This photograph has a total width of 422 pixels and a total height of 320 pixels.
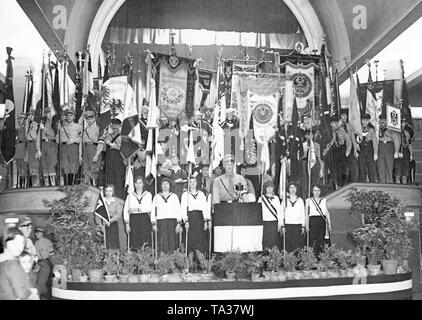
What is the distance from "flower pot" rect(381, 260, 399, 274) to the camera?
8.31 metres

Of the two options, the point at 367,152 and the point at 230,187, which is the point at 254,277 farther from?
the point at 367,152

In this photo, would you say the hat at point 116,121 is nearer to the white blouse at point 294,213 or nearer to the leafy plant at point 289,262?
the white blouse at point 294,213

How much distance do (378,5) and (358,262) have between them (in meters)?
5.17

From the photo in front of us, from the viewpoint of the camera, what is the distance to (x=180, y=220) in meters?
9.12

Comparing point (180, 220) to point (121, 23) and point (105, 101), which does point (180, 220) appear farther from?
point (121, 23)

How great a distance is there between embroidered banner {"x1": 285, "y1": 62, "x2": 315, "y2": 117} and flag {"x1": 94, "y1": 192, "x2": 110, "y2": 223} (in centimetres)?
415

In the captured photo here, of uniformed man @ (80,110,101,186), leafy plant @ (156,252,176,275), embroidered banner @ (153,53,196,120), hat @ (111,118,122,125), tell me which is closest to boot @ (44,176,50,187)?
uniformed man @ (80,110,101,186)

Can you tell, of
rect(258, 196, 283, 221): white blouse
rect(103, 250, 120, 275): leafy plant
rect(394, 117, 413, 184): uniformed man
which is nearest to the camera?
rect(103, 250, 120, 275): leafy plant

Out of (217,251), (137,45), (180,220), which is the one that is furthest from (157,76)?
(217,251)

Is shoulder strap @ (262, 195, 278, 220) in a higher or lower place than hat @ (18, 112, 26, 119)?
lower

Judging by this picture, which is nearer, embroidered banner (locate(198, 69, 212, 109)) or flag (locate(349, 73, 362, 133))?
flag (locate(349, 73, 362, 133))

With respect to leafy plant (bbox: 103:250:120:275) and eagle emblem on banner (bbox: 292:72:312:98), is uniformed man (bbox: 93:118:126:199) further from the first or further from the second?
eagle emblem on banner (bbox: 292:72:312:98)

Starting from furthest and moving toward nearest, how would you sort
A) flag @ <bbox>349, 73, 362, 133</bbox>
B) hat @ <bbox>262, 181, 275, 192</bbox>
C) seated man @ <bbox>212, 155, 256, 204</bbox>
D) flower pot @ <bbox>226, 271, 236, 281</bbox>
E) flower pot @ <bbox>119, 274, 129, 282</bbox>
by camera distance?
flag @ <bbox>349, 73, 362, 133</bbox>
hat @ <bbox>262, 181, 275, 192</bbox>
seated man @ <bbox>212, 155, 256, 204</bbox>
flower pot @ <bbox>226, 271, 236, 281</bbox>
flower pot @ <bbox>119, 274, 129, 282</bbox>

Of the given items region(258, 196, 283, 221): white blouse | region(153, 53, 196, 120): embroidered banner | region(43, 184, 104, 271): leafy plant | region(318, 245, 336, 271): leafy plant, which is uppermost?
region(153, 53, 196, 120): embroidered banner
